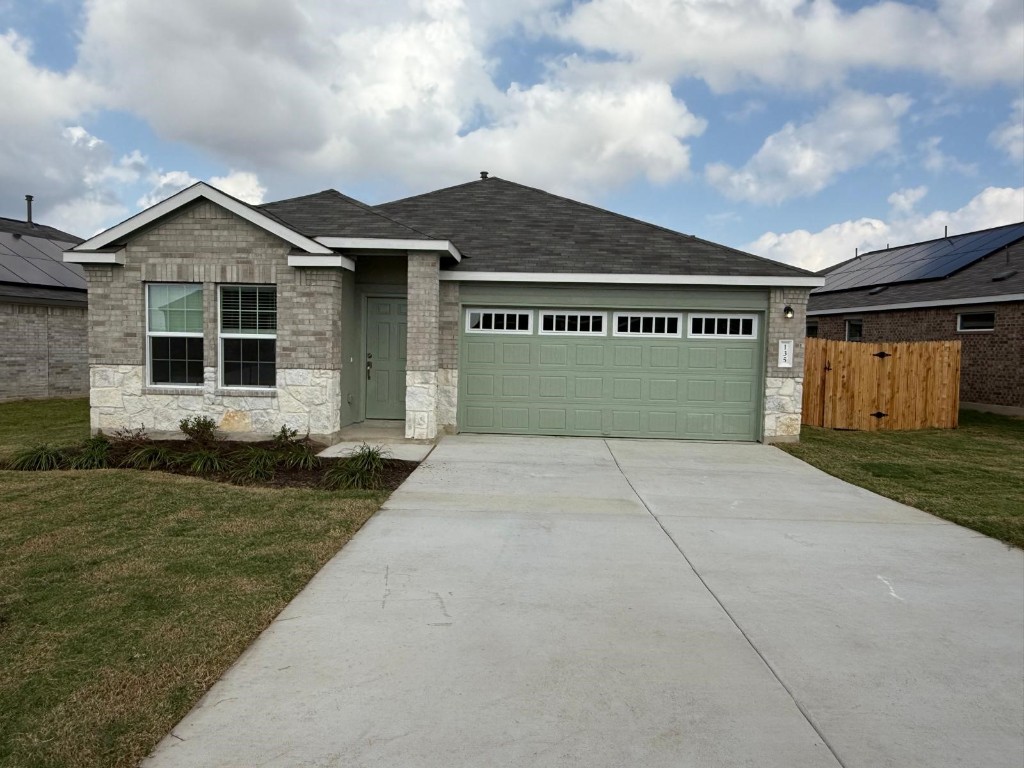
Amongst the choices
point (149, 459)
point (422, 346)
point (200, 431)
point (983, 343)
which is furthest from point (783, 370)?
point (149, 459)

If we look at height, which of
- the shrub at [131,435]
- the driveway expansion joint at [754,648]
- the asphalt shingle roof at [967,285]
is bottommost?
the driveway expansion joint at [754,648]

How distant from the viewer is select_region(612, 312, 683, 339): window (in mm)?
12695

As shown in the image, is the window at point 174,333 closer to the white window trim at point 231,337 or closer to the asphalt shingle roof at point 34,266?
the white window trim at point 231,337

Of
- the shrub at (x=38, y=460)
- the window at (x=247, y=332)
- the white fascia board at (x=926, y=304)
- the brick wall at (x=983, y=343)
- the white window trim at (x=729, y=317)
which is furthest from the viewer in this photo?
the white fascia board at (x=926, y=304)

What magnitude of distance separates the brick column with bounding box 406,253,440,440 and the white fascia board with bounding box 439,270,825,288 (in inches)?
35.5

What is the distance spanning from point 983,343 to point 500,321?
540 inches

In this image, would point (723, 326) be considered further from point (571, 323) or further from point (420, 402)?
point (420, 402)

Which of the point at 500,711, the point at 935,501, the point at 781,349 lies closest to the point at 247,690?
the point at 500,711

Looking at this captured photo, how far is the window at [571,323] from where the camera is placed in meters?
12.7

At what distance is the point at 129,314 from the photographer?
11195 millimetres

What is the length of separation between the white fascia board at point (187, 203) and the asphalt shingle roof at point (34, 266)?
9022 millimetres

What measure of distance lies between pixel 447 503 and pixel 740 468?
4.77m

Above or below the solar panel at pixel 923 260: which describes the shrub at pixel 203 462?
below

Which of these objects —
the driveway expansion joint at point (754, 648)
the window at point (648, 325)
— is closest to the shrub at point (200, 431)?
the driveway expansion joint at point (754, 648)
